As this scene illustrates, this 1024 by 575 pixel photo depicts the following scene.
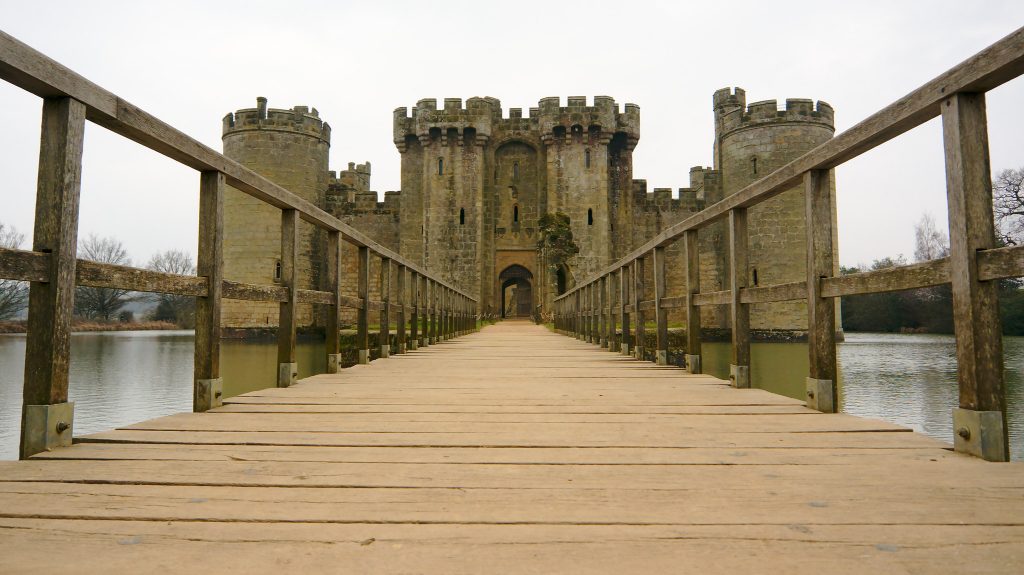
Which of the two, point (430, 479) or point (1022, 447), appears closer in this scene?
point (430, 479)

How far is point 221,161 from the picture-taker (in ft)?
9.36

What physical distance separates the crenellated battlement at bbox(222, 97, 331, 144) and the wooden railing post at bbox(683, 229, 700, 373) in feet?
70.4

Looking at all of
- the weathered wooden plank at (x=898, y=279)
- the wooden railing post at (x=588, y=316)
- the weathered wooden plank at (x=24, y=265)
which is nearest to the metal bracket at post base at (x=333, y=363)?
the weathered wooden plank at (x=24, y=265)

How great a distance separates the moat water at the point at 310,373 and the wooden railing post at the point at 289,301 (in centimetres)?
372

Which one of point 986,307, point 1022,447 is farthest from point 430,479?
point 1022,447

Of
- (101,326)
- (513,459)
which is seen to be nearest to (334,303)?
(513,459)

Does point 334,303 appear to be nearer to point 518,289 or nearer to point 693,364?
point 693,364

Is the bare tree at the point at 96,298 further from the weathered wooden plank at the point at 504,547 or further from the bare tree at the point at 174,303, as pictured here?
the weathered wooden plank at the point at 504,547

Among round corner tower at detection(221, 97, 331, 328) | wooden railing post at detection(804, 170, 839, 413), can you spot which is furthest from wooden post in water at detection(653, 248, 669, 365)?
round corner tower at detection(221, 97, 331, 328)

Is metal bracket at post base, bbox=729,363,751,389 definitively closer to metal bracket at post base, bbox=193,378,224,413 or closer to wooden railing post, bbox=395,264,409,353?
metal bracket at post base, bbox=193,378,224,413

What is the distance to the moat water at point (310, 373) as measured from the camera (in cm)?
721

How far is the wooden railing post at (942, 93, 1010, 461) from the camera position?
181 cm

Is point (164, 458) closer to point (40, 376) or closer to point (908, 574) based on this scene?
point (40, 376)

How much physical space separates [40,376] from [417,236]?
23.7m
